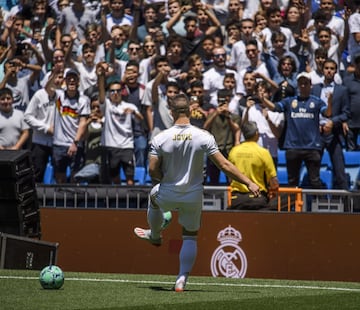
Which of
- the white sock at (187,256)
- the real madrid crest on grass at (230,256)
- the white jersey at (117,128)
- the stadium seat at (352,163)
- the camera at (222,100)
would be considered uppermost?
the camera at (222,100)

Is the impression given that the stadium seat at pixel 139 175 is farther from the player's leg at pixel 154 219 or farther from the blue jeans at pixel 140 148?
the player's leg at pixel 154 219

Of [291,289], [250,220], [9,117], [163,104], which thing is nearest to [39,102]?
[9,117]

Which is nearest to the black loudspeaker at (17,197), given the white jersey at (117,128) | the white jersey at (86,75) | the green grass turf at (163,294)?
the green grass turf at (163,294)

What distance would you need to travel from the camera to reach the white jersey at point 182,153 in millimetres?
11828

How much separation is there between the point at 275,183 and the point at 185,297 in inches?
175

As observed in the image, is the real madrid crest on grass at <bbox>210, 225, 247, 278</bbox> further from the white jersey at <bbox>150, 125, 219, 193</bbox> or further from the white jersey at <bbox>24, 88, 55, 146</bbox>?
the white jersey at <bbox>24, 88, 55, 146</bbox>

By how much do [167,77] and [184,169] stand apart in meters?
7.24

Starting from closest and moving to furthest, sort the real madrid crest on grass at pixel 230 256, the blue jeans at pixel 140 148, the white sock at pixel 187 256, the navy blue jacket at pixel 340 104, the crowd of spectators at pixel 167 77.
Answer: the white sock at pixel 187 256, the real madrid crest on grass at pixel 230 256, the navy blue jacket at pixel 340 104, the crowd of spectators at pixel 167 77, the blue jeans at pixel 140 148

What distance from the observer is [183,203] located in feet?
39.4

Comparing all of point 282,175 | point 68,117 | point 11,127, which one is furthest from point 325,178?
point 11,127

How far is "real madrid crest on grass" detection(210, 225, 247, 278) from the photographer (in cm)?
1606

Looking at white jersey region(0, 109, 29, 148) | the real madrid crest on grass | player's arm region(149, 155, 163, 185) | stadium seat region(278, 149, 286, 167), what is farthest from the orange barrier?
white jersey region(0, 109, 29, 148)

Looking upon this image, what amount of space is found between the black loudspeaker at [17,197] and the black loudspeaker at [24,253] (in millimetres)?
415

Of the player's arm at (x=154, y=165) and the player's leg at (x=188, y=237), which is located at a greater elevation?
Answer: the player's arm at (x=154, y=165)
